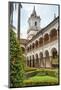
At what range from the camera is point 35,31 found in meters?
2.03

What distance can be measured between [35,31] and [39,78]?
1.38 feet

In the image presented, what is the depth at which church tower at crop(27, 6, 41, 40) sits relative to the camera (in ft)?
6.59

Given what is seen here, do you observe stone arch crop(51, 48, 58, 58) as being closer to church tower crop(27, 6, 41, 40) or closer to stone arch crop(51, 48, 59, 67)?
stone arch crop(51, 48, 59, 67)

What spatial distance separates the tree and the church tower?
14 centimetres

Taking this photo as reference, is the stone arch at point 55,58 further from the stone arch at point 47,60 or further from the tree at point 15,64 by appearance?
the tree at point 15,64

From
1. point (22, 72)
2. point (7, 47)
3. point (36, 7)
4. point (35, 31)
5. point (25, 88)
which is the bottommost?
point (25, 88)

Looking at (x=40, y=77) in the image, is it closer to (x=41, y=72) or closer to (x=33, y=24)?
(x=41, y=72)

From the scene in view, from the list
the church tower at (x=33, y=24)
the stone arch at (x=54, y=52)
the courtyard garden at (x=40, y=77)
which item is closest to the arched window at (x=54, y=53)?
the stone arch at (x=54, y=52)

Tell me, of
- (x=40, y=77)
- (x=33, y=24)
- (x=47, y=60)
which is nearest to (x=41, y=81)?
(x=40, y=77)

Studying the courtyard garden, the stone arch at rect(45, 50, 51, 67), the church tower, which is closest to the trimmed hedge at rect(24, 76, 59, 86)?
the courtyard garden

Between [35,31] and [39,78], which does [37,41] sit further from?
[39,78]

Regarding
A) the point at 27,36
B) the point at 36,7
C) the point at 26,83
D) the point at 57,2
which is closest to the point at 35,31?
the point at 27,36

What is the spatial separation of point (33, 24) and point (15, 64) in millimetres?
389

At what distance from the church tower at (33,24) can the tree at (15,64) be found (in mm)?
142
